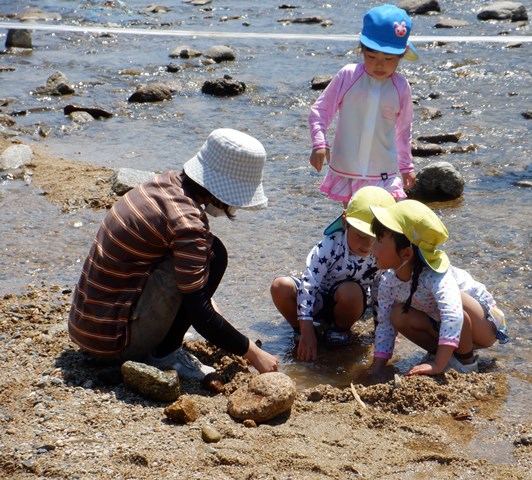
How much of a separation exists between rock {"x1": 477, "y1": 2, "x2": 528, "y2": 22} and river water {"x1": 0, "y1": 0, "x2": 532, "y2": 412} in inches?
9.6

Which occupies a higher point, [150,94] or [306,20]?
[306,20]

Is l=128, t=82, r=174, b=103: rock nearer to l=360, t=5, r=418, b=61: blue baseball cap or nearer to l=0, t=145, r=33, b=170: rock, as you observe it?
l=0, t=145, r=33, b=170: rock

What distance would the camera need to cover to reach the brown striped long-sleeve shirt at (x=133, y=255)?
371cm

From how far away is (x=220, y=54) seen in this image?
11.5 metres

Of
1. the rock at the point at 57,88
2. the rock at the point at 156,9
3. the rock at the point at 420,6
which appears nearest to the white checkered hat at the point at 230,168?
the rock at the point at 57,88

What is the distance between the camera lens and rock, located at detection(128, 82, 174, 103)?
9477 millimetres

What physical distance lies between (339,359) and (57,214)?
8.28 ft

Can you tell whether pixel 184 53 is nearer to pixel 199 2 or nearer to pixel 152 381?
pixel 199 2

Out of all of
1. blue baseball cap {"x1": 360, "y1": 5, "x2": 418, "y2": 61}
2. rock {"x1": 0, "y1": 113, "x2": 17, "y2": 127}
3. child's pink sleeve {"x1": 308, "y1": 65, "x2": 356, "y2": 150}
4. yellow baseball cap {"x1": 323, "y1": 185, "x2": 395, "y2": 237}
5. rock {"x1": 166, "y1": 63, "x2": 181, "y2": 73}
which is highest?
blue baseball cap {"x1": 360, "y1": 5, "x2": 418, "y2": 61}

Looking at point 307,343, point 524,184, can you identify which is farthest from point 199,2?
point 307,343

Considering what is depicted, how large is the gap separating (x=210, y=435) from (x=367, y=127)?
7.27 feet

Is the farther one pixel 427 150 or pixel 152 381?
pixel 427 150

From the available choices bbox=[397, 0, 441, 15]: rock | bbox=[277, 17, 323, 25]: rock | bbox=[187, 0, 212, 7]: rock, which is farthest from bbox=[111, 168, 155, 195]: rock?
bbox=[187, 0, 212, 7]: rock

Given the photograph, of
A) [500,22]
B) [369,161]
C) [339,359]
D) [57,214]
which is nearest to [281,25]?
[500,22]
